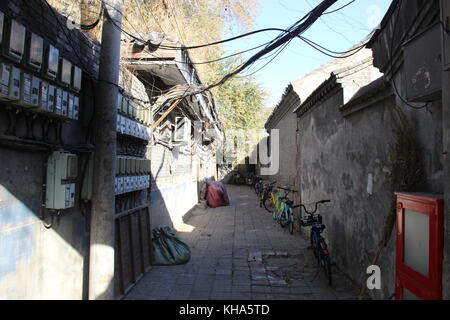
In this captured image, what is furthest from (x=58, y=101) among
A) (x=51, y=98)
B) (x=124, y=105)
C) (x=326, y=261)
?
(x=326, y=261)

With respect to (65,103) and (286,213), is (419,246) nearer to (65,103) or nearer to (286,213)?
(65,103)

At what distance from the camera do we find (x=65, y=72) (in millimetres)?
3320

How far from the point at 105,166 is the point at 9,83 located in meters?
1.34

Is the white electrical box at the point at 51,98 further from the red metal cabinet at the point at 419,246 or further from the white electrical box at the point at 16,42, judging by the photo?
the red metal cabinet at the point at 419,246

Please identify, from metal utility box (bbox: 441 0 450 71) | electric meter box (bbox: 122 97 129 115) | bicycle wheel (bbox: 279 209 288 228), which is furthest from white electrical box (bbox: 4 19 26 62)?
bicycle wheel (bbox: 279 209 288 228)

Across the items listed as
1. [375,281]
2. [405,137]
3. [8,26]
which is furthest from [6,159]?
[375,281]

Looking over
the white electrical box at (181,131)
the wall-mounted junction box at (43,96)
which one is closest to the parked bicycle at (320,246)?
the wall-mounted junction box at (43,96)

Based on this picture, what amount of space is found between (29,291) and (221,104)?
78.9 feet

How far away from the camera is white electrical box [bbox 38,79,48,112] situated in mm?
2893

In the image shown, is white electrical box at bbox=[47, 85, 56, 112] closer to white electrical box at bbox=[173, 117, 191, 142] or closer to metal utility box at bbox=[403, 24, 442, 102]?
metal utility box at bbox=[403, 24, 442, 102]

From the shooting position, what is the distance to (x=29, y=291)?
2.96m

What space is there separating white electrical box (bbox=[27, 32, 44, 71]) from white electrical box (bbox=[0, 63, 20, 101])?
192 mm

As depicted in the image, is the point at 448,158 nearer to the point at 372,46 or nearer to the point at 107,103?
the point at 372,46

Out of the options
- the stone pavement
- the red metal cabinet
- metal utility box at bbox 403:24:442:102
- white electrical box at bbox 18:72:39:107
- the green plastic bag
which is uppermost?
metal utility box at bbox 403:24:442:102
